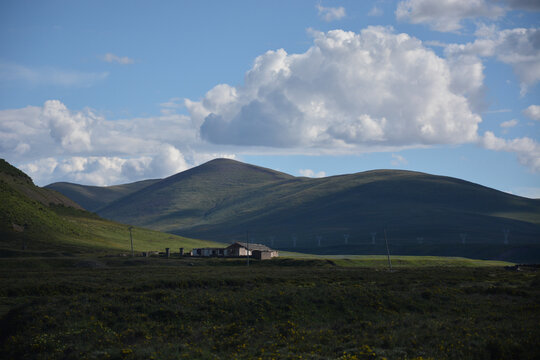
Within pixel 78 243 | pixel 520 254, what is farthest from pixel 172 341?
pixel 520 254

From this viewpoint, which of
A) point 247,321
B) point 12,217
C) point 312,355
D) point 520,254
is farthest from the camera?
point 520,254

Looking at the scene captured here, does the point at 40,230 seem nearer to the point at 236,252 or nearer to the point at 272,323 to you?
the point at 236,252

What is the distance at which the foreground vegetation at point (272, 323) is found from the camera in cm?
2920

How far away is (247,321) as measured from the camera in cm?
3844

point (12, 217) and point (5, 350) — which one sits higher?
point (12, 217)

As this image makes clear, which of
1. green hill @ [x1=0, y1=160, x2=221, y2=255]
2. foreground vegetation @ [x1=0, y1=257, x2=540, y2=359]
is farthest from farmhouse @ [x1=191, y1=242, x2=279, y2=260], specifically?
foreground vegetation @ [x1=0, y1=257, x2=540, y2=359]

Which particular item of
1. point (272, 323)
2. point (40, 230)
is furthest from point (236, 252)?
point (272, 323)

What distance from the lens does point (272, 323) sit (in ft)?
124

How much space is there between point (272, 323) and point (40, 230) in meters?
118

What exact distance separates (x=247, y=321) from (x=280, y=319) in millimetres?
2639

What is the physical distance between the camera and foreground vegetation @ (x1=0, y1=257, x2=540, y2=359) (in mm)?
29203

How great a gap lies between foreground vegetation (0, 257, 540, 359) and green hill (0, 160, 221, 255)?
228 ft

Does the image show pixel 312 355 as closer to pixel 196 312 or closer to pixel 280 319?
pixel 280 319

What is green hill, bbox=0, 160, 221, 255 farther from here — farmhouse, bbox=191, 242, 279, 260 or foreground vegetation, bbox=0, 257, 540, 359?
foreground vegetation, bbox=0, 257, 540, 359
